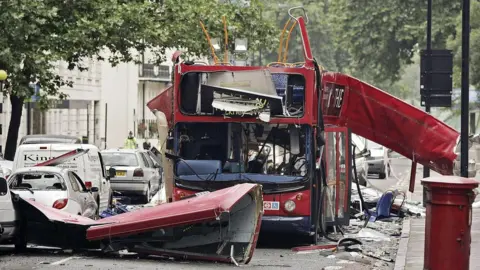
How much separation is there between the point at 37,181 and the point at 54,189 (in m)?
0.61

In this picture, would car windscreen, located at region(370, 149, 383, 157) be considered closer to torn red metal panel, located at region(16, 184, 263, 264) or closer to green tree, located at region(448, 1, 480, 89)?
green tree, located at region(448, 1, 480, 89)

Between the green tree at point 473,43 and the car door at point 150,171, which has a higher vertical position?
the green tree at point 473,43

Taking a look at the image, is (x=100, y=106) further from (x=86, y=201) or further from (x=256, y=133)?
(x=256, y=133)

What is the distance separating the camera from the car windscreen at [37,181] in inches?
756

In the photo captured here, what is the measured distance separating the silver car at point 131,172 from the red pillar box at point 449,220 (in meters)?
18.6

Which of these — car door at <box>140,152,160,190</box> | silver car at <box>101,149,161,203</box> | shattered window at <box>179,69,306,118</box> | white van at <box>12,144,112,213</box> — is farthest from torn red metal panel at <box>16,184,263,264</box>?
car door at <box>140,152,160,190</box>

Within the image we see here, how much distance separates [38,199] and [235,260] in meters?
4.76

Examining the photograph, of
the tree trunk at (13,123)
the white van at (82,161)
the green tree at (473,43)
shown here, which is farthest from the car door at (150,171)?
the green tree at (473,43)

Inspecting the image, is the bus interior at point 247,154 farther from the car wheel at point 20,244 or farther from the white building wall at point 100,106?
the white building wall at point 100,106

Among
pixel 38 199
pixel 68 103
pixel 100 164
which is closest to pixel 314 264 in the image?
pixel 38 199

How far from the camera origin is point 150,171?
→ 31375 millimetres

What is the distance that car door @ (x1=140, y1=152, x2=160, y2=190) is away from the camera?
3121 cm

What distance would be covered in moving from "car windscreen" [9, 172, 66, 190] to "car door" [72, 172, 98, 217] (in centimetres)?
46

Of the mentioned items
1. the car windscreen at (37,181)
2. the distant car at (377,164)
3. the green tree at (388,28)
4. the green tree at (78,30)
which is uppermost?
the green tree at (388,28)
